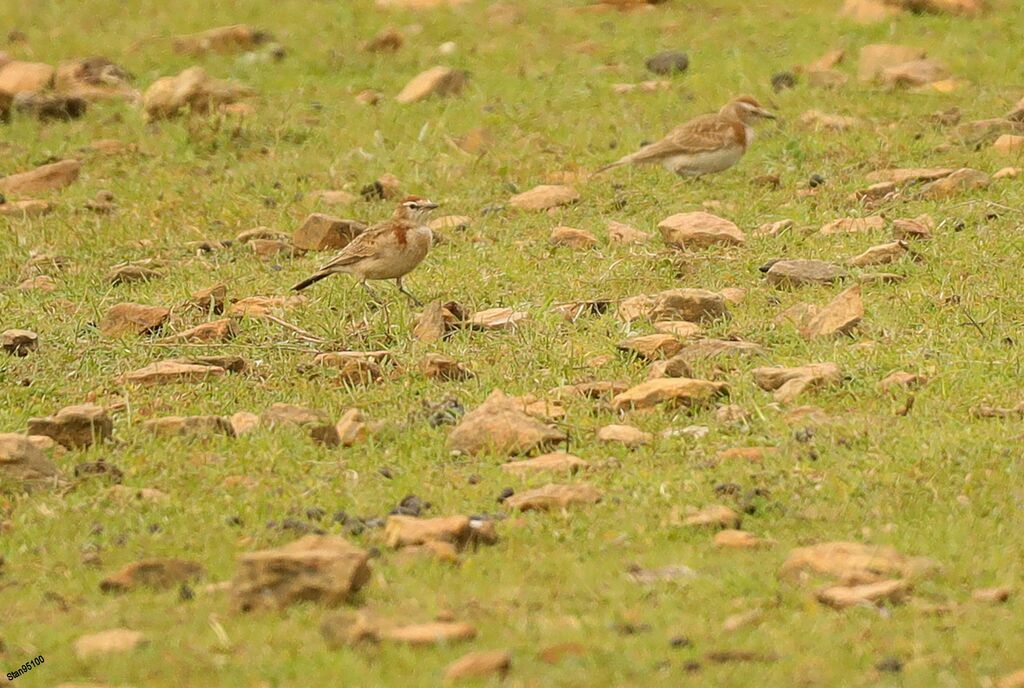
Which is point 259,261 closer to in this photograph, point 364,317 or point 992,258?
point 364,317

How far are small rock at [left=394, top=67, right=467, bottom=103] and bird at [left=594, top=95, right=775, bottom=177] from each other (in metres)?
2.30

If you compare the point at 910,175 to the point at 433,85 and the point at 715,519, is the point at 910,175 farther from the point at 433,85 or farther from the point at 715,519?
the point at 715,519

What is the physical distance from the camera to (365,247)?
8922 mm

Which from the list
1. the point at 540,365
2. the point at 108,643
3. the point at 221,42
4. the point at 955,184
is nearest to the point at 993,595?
the point at 108,643

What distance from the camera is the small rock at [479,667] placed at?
4465 millimetres

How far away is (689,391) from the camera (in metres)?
6.88

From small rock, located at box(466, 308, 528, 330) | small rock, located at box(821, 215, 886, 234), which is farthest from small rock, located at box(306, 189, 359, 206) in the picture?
small rock, located at box(821, 215, 886, 234)

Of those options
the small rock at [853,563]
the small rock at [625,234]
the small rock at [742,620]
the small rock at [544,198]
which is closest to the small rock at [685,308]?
the small rock at [625,234]

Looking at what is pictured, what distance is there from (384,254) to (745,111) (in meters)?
3.71

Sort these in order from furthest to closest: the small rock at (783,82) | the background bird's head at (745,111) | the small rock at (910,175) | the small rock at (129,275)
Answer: the small rock at (783,82) → the background bird's head at (745,111) → the small rock at (910,175) → the small rock at (129,275)

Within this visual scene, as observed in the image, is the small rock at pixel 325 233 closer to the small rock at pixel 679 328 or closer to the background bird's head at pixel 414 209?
the background bird's head at pixel 414 209

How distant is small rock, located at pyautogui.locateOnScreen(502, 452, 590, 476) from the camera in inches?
246

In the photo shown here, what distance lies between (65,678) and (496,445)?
→ 86.4 inches

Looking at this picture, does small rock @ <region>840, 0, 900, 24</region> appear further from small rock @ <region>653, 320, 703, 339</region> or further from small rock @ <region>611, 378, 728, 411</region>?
small rock @ <region>611, 378, 728, 411</region>
